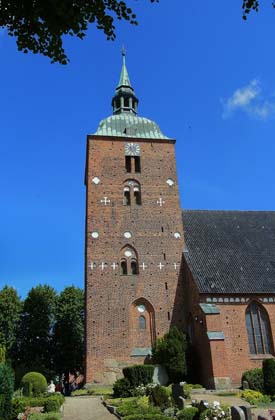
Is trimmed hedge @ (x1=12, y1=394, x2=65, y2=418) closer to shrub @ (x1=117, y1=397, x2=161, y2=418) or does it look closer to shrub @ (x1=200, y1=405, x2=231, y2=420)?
shrub @ (x1=117, y1=397, x2=161, y2=418)

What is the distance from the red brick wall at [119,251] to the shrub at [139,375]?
8.82 feet

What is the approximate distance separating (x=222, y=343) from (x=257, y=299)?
4.04 m

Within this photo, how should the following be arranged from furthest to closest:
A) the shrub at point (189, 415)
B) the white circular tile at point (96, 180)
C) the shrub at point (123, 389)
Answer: the white circular tile at point (96, 180), the shrub at point (123, 389), the shrub at point (189, 415)

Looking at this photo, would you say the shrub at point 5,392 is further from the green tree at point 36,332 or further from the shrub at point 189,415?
the green tree at point 36,332

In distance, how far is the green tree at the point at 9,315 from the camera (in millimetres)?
38531

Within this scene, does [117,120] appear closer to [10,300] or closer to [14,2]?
[10,300]

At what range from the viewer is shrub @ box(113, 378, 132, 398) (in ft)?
66.0

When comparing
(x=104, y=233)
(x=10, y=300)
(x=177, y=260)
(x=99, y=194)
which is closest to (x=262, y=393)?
(x=177, y=260)

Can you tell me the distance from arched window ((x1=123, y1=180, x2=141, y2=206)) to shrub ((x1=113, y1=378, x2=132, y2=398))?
1225 centimetres

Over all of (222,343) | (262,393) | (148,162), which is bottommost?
(262,393)

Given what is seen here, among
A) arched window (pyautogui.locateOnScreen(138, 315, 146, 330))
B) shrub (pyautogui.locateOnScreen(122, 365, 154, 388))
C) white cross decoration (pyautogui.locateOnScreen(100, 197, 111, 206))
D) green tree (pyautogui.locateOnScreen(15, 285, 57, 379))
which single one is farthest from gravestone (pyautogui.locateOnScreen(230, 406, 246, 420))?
green tree (pyautogui.locateOnScreen(15, 285, 57, 379))

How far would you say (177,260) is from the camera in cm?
2781

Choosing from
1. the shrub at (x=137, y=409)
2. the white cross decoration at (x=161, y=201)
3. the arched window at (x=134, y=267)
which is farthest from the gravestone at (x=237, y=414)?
the white cross decoration at (x=161, y=201)

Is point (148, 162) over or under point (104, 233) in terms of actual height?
over
